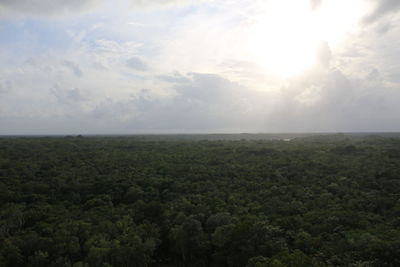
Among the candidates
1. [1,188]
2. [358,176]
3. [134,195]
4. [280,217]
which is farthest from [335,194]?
[1,188]

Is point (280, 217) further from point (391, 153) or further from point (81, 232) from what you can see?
point (391, 153)

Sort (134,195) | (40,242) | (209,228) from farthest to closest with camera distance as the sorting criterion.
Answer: (134,195) → (209,228) → (40,242)

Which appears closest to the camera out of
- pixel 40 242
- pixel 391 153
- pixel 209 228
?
pixel 40 242

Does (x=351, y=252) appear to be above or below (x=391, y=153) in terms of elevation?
below

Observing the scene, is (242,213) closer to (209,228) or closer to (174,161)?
(209,228)

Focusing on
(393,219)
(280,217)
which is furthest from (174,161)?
(393,219)

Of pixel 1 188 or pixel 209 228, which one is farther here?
pixel 1 188
